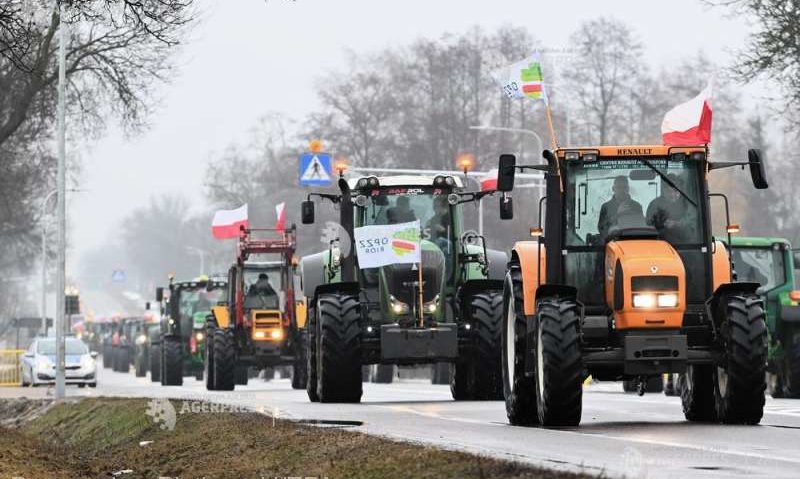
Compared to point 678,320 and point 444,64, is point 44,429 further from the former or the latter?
point 444,64

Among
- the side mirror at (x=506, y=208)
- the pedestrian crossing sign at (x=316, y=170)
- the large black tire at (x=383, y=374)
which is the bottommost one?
the large black tire at (x=383, y=374)

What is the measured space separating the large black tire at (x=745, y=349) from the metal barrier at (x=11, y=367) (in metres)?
42.2

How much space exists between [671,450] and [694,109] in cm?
739

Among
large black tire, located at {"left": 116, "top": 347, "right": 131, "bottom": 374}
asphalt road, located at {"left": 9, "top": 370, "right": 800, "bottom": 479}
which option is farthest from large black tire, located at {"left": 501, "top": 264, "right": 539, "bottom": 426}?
large black tire, located at {"left": 116, "top": 347, "right": 131, "bottom": 374}

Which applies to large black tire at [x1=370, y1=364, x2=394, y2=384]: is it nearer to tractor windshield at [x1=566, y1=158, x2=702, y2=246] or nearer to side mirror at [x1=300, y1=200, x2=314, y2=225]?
side mirror at [x1=300, y1=200, x2=314, y2=225]

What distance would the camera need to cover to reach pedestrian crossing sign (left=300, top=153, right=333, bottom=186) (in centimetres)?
5150

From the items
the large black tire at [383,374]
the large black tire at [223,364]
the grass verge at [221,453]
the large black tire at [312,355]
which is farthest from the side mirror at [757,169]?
the large black tire at [383,374]

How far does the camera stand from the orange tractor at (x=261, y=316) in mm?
40312

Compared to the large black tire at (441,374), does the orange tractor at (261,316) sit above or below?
above

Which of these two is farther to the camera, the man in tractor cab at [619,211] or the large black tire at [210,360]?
the large black tire at [210,360]

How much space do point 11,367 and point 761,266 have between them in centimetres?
3273

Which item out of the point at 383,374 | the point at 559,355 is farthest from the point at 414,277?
the point at 383,374

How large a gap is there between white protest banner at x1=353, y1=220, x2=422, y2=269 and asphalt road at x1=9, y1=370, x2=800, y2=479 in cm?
A: 199

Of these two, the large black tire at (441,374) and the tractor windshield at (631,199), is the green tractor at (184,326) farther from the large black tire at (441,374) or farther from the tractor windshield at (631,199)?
the tractor windshield at (631,199)
